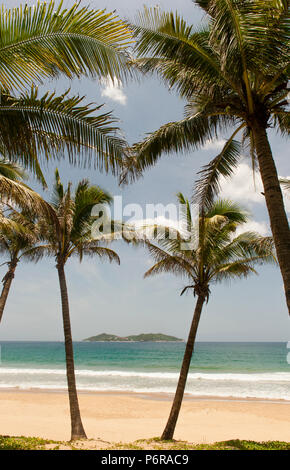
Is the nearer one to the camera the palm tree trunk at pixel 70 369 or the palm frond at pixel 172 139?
the palm frond at pixel 172 139

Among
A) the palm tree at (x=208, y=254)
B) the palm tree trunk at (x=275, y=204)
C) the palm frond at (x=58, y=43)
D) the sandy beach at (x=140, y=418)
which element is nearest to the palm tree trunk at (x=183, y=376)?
the palm tree at (x=208, y=254)

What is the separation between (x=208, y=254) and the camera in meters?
9.73

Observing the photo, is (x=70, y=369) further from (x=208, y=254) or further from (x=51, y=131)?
(x=51, y=131)

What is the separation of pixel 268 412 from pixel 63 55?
17777 mm

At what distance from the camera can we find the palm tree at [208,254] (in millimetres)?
9445

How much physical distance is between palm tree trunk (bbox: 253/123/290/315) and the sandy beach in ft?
29.6

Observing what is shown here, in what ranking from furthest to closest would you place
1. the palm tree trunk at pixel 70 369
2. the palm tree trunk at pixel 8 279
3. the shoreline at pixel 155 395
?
the shoreline at pixel 155 395 < the palm tree trunk at pixel 8 279 < the palm tree trunk at pixel 70 369

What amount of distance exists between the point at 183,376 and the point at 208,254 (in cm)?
346

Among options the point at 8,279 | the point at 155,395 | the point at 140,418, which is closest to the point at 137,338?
the point at 155,395

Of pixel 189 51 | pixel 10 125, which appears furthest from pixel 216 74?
pixel 10 125

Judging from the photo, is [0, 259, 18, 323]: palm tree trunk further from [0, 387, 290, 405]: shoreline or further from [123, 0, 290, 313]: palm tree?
[0, 387, 290, 405]: shoreline

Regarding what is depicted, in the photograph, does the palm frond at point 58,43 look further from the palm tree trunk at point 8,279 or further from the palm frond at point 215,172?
the palm tree trunk at point 8,279

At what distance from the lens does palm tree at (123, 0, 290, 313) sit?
4.98 meters

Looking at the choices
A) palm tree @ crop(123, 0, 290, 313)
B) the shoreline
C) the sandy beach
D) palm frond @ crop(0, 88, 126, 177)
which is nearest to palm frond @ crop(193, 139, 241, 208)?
palm tree @ crop(123, 0, 290, 313)
